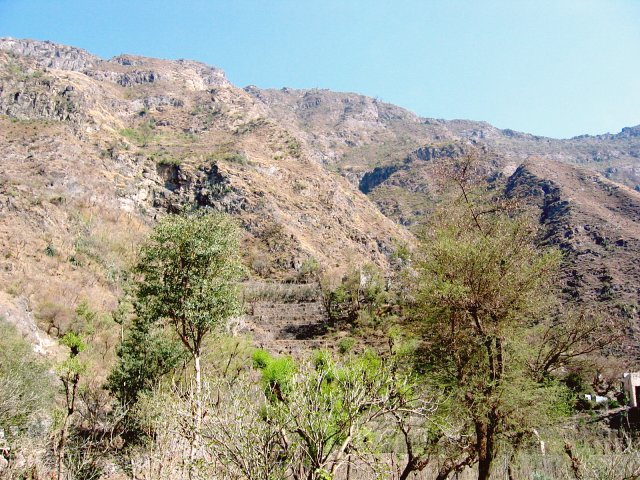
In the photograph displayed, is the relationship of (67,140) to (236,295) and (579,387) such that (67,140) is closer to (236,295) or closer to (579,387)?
(236,295)

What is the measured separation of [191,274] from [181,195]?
211 feet

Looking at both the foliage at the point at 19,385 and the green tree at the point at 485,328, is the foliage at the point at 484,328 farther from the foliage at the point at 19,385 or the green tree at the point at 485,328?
the foliage at the point at 19,385

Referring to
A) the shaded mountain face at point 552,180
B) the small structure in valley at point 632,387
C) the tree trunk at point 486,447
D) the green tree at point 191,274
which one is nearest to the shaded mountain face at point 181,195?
the shaded mountain face at point 552,180

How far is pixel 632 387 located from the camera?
3241 cm

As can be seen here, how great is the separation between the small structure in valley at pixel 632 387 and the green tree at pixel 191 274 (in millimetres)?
31985

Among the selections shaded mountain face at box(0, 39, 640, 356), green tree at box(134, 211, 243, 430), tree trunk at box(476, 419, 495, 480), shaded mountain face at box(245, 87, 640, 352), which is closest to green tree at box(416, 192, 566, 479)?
tree trunk at box(476, 419, 495, 480)

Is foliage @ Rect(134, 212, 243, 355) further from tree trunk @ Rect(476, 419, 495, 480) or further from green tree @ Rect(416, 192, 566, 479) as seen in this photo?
tree trunk @ Rect(476, 419, 495, 480)

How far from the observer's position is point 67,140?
67.2 meters

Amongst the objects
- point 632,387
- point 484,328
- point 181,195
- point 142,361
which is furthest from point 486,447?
point 181,195

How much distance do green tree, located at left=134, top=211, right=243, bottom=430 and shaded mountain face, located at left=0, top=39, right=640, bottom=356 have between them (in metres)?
19.6

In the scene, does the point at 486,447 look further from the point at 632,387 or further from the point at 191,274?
the point at 632,387

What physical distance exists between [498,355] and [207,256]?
850 cm

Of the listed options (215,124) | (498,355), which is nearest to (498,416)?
(498,355)

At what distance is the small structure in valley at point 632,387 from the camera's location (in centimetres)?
3181
